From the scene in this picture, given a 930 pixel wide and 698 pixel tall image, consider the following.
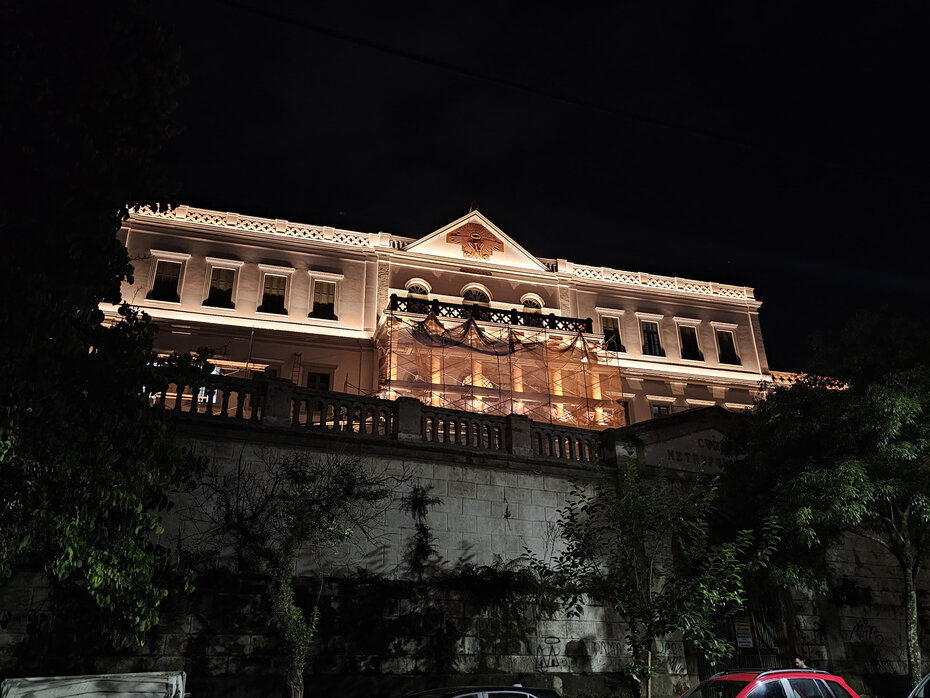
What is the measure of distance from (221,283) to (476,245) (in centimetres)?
1188

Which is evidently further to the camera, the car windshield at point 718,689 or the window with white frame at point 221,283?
the window with white frame at point 221,283

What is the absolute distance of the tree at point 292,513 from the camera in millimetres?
9844

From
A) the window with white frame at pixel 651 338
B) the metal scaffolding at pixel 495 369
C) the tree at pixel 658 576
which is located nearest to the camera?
the tree at pixel 658 576

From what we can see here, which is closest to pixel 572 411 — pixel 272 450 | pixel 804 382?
pixel 804 382

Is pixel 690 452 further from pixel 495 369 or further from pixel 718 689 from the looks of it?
pixel 495 369

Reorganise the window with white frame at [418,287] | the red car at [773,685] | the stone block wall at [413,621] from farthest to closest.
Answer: the window with white frame at [418,287]
the stone block wall at [413,621]
the red car at [773,685]

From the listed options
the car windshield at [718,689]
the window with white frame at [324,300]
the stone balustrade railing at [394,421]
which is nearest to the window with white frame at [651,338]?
the window with white frame at [324,300]

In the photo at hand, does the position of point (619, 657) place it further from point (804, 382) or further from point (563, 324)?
point (563, 324)

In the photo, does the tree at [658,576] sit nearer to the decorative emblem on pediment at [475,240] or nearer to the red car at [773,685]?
the red car at [773,685]

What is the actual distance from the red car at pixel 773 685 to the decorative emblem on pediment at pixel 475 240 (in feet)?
84.9

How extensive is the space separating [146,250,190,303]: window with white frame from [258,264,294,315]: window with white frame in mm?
3224

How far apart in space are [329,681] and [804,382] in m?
11.5

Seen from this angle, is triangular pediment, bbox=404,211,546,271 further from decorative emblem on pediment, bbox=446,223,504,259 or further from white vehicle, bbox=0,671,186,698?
white vehicle, bbox=0,671,186,698

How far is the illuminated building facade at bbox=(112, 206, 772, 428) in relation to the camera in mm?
27625
